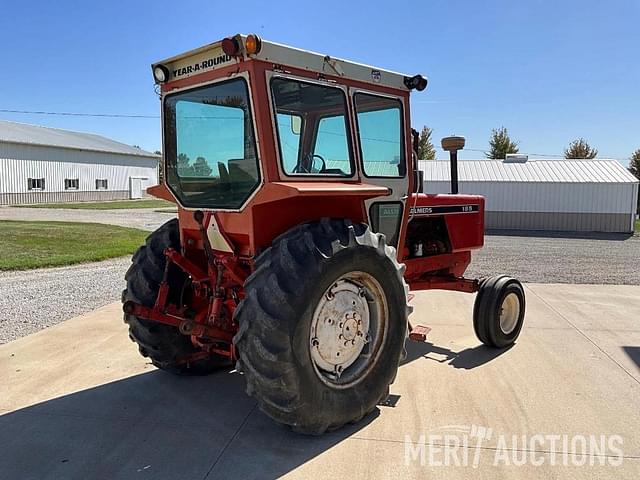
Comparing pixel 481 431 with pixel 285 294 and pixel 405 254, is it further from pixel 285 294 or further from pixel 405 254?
pixel 405 254

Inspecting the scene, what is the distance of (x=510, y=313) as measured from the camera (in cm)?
545

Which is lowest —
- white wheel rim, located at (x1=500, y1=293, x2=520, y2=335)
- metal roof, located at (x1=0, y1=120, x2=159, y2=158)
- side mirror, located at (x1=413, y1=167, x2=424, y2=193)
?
white wheel rim, located at (x1=500, y1=293, x2=520, y2=335)

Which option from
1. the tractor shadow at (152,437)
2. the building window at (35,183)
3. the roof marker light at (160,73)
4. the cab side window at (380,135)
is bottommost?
the tractor shadow at (152,437)

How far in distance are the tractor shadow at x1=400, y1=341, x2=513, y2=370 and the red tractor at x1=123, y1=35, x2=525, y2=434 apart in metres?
1.23

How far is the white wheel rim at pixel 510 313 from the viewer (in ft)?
17.7

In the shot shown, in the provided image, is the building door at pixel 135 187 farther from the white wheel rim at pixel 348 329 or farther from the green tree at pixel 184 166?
the white wheel rim at pixel 348 329

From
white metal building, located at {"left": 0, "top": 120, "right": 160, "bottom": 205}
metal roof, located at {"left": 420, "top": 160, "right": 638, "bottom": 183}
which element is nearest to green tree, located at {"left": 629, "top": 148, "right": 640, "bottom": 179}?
metal roof, located at {"left": 420, "top": 160, "right": 638, "bottom": 183}

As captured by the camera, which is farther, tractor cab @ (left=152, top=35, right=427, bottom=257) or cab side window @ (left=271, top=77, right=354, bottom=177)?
cab side window @ (left=271, top=77, right=354, bottom=177)

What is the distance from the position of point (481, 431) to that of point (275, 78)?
9.02 ft

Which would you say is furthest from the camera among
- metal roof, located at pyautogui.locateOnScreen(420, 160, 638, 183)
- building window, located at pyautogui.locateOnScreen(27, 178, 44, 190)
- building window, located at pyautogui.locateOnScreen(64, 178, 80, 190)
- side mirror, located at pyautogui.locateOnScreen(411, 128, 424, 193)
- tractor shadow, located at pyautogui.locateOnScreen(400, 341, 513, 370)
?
building window, located at pyautogui.locateOnScreen(64, 178, 80, 190)

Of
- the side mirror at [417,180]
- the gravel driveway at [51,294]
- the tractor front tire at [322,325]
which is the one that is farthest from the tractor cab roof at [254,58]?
the gravel driveway at [51,294]

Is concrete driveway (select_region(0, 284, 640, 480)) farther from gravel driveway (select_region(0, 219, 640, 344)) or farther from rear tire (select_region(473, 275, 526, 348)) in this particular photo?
gravel driveway (select_region(0, 219, 640, 344))

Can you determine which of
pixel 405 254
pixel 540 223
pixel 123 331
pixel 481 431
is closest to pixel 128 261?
pixel 123 331

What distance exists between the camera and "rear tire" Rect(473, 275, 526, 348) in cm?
510
